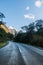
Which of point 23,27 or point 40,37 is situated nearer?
point 40,37

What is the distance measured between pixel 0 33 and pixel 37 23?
106 feet

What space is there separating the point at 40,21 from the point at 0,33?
29.6 meters

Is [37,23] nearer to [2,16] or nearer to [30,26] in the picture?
[30,26]

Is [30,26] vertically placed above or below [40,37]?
above

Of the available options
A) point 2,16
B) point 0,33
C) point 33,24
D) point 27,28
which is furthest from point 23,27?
point 2,16

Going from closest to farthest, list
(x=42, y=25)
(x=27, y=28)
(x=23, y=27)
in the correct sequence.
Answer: (x=42, y=25) → (x=27, y=28) → (x=23, y=27)

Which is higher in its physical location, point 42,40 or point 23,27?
point 23,27

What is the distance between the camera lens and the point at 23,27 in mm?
176125

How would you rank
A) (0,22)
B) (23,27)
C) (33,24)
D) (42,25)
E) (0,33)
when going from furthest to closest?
(23,27) → (33,24) → (42,25) → (0,33) → (0,22)

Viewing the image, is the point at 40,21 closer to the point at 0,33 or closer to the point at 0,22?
the point at 0,33

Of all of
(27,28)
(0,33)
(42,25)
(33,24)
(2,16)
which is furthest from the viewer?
(27,28)

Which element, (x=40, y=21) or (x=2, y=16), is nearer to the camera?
(x=2, y=16)

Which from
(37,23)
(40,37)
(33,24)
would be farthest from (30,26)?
(40,37)

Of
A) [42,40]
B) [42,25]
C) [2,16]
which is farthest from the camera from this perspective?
[42,25]
